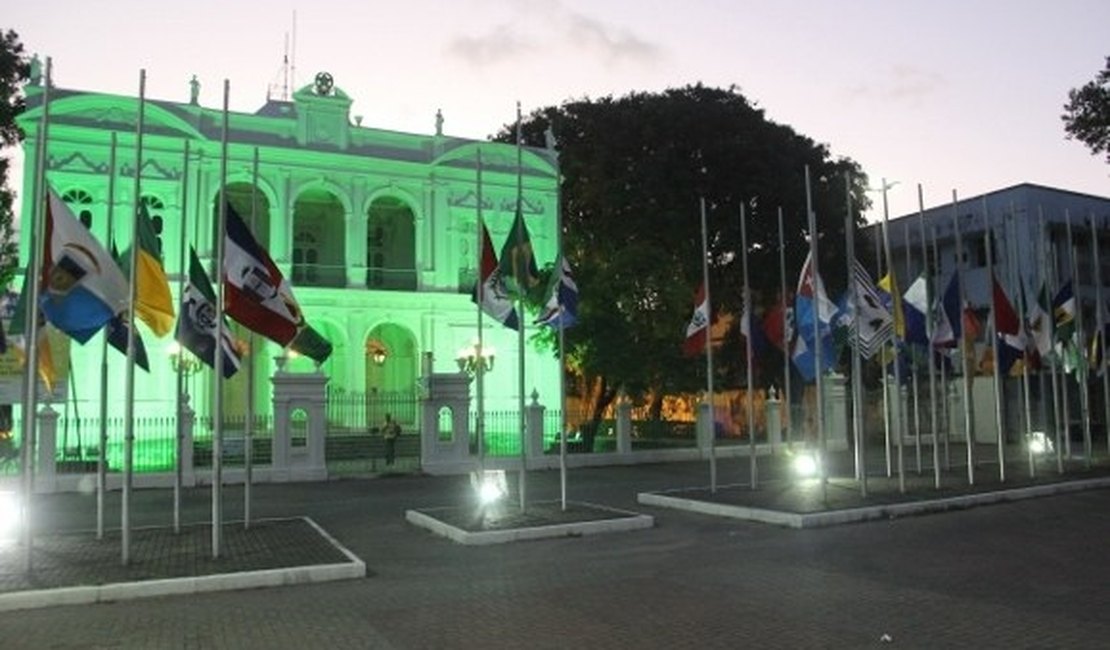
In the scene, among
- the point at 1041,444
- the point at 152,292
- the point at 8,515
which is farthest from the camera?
the point at 1041,444

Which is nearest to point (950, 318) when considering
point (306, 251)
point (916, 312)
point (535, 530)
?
point (916, 312)

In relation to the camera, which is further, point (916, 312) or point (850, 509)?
point (916, 312)

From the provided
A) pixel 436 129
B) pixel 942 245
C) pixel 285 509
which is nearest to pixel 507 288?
pixel 285 509

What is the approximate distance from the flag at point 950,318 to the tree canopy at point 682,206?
12.0 metres

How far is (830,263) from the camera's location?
35.9 meters

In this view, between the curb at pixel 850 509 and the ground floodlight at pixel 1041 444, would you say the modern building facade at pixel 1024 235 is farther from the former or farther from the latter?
the curb at pixel 850 509

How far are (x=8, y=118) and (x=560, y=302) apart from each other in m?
24.0

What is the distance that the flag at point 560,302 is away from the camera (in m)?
16.3

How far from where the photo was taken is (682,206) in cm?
3397

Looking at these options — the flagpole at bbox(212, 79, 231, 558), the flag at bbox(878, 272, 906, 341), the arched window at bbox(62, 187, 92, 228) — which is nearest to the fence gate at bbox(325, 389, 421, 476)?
the arched window at bbox(62, 187, 92, 228)

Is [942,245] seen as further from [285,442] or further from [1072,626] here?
[1072,626]

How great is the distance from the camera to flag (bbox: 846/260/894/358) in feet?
55.2

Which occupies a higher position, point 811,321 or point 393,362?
point 393,362

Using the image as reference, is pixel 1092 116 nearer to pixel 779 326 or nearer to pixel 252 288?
pixel 779 326
